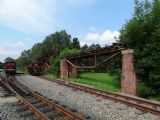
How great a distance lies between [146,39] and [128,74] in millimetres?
2774

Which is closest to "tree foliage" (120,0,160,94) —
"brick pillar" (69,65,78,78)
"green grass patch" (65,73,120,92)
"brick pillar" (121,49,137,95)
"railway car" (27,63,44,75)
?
"brick pillar" (121,49,137,95)

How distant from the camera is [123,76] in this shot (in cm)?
1911

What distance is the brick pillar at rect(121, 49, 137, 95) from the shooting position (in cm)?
1802

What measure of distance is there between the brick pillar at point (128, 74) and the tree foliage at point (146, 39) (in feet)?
1.45

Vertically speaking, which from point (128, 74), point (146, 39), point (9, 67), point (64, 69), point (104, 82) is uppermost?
point (146, 39)

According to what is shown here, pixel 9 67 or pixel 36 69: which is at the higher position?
pixel 9 67

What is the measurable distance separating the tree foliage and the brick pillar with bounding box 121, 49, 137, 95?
1.45 ft

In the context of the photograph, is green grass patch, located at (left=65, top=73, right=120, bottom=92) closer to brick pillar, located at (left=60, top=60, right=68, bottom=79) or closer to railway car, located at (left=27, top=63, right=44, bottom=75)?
brick pillar, located at (left=60, top=60, right=68, bottom=79)

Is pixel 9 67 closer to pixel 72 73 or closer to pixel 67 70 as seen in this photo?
pixel 67 70

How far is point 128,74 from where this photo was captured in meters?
18.7

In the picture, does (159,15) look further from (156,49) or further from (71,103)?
(71,103)

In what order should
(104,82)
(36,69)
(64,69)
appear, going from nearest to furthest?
(104,82) < (64,69) < (36,69)

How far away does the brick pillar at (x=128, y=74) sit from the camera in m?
18.0

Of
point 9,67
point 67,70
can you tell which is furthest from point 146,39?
point 9,67
